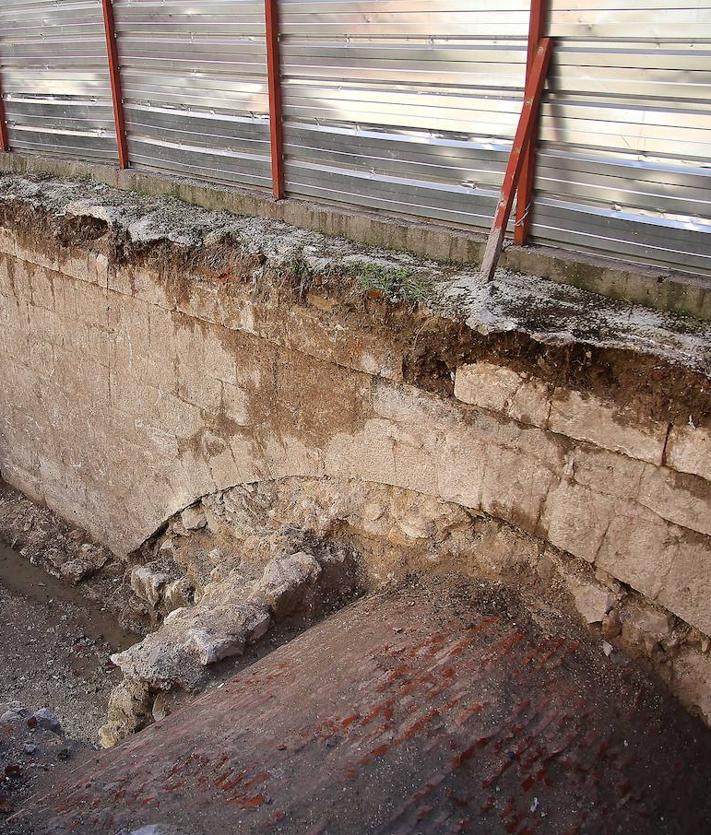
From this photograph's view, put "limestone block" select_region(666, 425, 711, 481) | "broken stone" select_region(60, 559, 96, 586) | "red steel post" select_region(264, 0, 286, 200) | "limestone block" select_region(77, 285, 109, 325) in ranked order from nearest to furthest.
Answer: "limestone block" select_region(666, 425, 711, 481)
"red steel post" select_region(264, 0, 286, 200)
"limestone block" select_region(77, 285, 109, 325)
"broken stone" select_region(60, 559, 96, 586)

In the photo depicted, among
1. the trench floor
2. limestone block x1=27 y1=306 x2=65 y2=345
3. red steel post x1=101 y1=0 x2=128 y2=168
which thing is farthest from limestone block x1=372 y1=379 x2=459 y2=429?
red steel post x1=101 y1=0 x2=128 y2=168

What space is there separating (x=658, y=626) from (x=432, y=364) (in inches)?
61.3

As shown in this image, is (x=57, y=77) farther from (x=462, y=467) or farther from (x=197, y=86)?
(x=462, y=467)

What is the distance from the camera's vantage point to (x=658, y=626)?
329 centimetres

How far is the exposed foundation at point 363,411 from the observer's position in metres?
3.16

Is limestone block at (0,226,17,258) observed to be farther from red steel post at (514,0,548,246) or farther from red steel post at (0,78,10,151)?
red steel post at (514,0,548,246)

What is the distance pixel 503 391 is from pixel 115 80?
14.6ft

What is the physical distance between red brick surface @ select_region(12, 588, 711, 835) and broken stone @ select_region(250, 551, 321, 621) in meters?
0.60

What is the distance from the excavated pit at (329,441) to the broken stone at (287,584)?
0.01m

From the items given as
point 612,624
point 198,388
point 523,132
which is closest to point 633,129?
point 523,132

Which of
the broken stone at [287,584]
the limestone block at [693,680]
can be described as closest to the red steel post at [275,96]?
the broken stone at [287,584]

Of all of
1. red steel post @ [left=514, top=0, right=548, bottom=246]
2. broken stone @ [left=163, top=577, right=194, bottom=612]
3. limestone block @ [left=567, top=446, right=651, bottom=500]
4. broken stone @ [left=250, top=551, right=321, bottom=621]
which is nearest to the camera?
limestone block @ [left=567, top=446, right=651, bottom=500]

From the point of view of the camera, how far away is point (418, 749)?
9.12ft

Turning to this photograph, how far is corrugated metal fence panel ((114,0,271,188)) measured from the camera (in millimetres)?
5000
